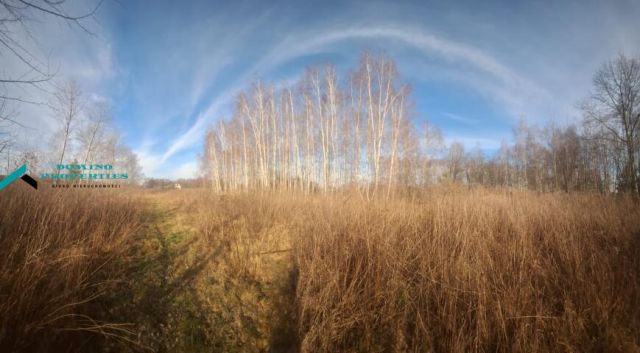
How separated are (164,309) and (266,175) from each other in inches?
541

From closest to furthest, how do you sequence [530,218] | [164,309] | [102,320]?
[102,320]
[164,309]
[530,218]

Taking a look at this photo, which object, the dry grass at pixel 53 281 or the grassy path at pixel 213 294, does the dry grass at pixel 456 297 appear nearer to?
the grassy path at pixel 213 294

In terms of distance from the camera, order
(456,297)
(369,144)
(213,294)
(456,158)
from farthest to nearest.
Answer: (456,158)
(369,144)
(213,294)
(456,297)

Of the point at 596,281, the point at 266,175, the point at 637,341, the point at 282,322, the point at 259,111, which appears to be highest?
the point at 259,111

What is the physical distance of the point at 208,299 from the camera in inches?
111

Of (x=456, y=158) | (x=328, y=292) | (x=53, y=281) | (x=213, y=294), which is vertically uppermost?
(x=456, y=158)

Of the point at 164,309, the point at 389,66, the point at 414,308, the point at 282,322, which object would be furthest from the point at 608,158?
the point at 164,309

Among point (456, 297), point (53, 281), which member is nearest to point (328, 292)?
point (456, 297)

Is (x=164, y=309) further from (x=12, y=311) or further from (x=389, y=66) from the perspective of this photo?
(x=389, y=66)

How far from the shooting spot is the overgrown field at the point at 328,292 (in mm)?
1840

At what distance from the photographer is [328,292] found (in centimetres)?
230

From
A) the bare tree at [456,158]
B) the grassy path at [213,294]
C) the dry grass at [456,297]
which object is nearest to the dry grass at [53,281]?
the grassy path at [213,294]

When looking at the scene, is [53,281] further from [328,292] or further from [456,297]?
[456,297]

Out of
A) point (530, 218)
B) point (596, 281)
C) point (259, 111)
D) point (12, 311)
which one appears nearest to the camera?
point (12, 311)
